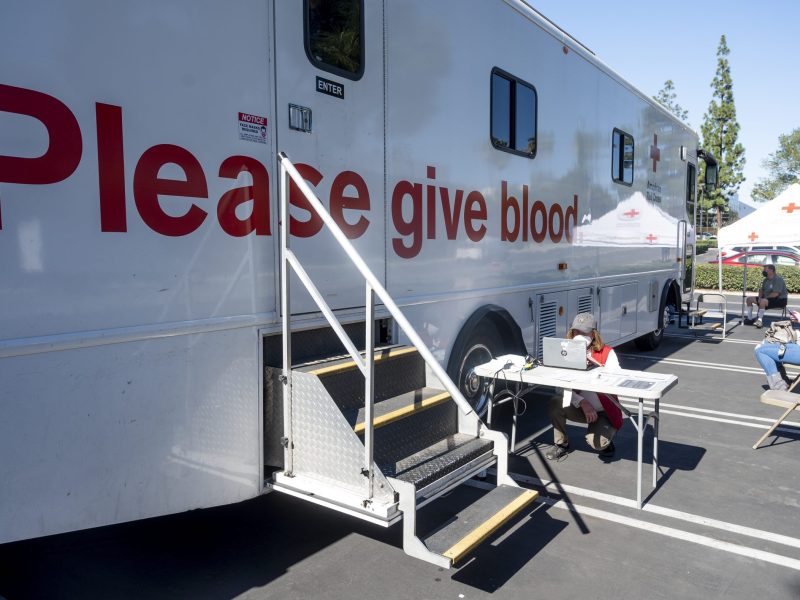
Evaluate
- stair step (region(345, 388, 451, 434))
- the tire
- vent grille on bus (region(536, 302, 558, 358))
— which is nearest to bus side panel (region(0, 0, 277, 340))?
stair step (region(345, 388, 451, 434))

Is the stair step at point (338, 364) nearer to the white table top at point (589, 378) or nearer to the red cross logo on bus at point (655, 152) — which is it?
the white table top at point (589, 378)

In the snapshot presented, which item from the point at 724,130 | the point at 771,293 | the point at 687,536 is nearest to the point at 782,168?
the point at 724,130

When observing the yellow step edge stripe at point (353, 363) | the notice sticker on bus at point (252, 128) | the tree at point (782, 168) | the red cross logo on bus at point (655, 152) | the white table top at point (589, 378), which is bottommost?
the white table top at point (589, 378)

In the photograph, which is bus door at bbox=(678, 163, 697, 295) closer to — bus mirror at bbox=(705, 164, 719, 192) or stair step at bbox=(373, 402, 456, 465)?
bus mirror at bbox=(705, 164, 719, 192)

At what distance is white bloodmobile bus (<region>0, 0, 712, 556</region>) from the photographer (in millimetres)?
2283

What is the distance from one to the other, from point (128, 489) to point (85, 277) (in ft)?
2.83

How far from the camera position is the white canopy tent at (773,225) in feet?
36.1

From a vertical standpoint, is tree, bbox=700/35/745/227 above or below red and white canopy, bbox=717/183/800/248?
above

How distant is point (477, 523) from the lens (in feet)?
9.37

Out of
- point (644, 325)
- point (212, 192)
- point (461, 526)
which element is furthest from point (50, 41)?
point (644, 325)

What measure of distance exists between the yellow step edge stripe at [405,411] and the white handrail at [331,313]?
0.25 m

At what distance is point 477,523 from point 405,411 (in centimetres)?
67

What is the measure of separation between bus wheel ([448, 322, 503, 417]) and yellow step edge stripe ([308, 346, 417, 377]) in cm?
88

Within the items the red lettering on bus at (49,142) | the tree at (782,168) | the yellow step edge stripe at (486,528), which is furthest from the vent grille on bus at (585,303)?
the tree at (782,168)
